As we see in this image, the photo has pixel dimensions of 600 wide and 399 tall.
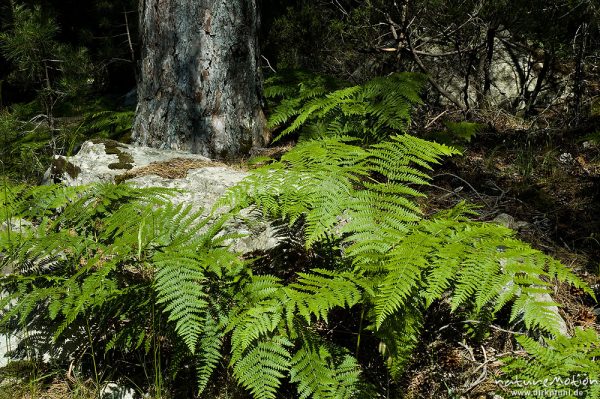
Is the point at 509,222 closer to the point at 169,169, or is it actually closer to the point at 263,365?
the point at 263,365

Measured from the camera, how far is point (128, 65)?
8758 millimetres

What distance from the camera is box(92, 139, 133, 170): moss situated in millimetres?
3628

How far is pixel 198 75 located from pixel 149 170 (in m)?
0.95

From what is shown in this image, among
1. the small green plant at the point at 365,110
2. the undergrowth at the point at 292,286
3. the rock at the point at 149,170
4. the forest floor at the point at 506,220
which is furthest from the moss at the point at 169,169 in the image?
the forest floor at the point at 506,220

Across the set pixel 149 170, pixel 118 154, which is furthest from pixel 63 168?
pixel 149 170

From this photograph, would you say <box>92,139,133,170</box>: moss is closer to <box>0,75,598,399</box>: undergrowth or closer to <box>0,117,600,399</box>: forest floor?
<box>0,75,598,399</box>: undergrowth

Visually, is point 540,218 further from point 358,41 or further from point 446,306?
point 358,41

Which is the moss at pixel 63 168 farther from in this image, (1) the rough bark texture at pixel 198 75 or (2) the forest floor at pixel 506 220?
(2) the forest floor at pixel 506 220

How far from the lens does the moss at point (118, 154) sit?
363 cm

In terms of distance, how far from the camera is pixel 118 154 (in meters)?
3.74

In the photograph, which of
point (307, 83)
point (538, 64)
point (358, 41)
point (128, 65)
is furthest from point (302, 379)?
point (128, 65)

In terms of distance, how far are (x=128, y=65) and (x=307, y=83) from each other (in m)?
5.55

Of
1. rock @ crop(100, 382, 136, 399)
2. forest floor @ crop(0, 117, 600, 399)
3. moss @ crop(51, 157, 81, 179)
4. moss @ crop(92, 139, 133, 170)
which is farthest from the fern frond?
moss @ crop(51, 157, 81, 179)

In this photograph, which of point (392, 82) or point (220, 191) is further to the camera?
point (392, 82)
